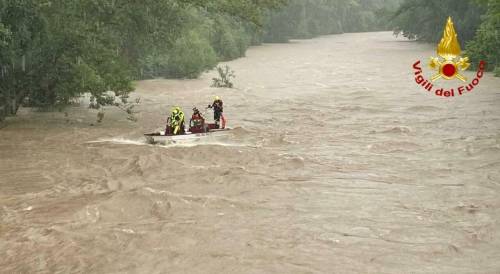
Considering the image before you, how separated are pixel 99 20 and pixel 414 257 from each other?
15855mm

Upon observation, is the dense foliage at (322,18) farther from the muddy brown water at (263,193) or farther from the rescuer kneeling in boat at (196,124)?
the rescuer kneeling in boat at (196,124)

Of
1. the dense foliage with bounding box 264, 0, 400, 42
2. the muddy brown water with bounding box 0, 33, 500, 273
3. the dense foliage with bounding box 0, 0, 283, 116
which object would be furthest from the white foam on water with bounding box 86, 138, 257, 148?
the dense foliage with bounding box 264, 0, 400, 42

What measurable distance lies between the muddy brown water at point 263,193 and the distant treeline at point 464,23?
292cm

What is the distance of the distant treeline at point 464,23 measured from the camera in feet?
67.4

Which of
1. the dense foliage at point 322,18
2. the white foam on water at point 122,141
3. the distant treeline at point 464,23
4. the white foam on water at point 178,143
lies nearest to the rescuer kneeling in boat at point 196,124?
the white foam on water at point 178,143

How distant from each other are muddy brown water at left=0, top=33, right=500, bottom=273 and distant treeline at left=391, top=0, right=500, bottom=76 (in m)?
2.92

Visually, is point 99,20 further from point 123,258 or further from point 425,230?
point 425,230

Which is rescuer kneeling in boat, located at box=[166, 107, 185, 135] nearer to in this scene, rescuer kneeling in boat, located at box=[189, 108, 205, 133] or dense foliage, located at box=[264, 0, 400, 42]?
rescuer kneeling in boat, located at box=[189, 108, 205, 133]

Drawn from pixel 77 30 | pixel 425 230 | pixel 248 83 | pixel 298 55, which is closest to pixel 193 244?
pixel 425 230

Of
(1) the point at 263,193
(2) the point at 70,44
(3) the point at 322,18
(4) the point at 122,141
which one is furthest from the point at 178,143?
(3) the point at 322,18

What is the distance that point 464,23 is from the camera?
44750 mm

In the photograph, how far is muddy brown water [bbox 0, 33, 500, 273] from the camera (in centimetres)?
1029

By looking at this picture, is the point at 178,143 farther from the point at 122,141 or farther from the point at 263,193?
the point at 263,193

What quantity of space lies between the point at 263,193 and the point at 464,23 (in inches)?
1428
